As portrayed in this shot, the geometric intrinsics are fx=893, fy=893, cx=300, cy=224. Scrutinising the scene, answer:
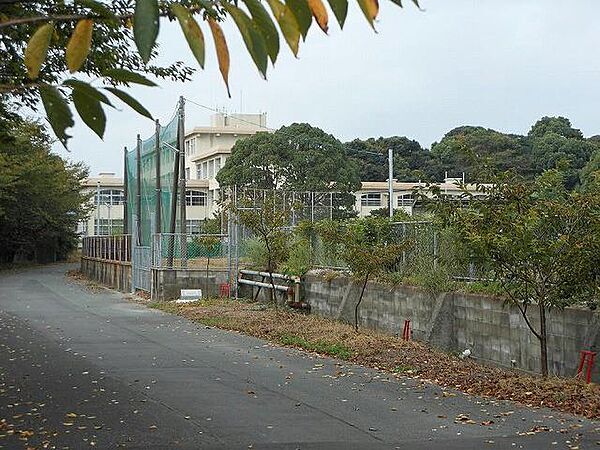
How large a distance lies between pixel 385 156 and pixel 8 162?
3485 centimetres

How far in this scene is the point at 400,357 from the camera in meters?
14.0

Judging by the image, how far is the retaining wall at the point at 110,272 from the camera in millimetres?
36447

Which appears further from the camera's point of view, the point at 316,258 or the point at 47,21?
the point at 316,258

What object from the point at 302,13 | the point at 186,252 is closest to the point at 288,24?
the point at 302,13

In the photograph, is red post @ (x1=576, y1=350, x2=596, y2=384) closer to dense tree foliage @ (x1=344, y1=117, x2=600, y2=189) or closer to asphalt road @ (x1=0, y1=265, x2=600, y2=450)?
asphalt road @ (x1=0, y1=265, x2=600, y2=450)

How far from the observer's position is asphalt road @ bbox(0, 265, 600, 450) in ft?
27.1

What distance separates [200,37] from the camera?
80.5 inches

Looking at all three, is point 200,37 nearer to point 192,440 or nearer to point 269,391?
point 192,440

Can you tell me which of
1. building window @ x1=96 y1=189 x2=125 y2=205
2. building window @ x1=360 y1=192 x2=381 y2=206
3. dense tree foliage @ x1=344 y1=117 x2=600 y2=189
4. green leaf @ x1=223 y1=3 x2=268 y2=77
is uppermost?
dense tree foliage @ x1=344 y1=117 x2=600 y2=189

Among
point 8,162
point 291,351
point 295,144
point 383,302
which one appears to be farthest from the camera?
point 295,144

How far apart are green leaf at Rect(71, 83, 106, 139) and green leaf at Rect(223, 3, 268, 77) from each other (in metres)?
0.37

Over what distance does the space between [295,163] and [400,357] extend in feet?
136

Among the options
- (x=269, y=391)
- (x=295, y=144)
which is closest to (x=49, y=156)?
(x=295, y=144)

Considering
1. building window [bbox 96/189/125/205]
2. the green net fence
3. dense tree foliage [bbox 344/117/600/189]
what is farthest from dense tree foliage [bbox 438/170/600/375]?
building window [bbox 96/189/125/205]
